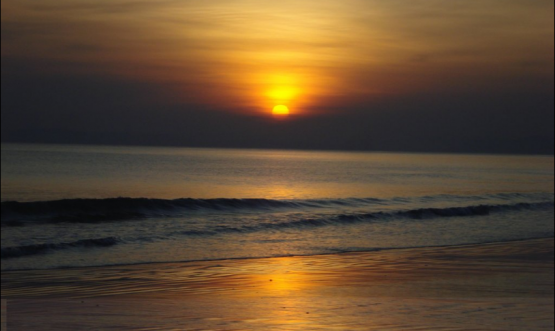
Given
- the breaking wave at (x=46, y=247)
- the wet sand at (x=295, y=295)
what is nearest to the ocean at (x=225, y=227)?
the breaking wave at (x=46, y=247)

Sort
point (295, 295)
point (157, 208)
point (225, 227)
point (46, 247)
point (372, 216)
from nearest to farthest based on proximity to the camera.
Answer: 1. point (295, 295)
2. point (46, 247)
3. point (225, 227)
4. point (372, 216)
5. point (157, 208)

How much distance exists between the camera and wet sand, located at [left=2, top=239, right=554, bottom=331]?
730 cm

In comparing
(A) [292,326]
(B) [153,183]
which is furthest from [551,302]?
(B) [153,183]

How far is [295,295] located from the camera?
8.98 m

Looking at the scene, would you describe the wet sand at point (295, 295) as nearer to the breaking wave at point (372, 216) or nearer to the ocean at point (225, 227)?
the ocean at point (225, 227)

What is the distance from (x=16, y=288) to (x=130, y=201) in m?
17.5

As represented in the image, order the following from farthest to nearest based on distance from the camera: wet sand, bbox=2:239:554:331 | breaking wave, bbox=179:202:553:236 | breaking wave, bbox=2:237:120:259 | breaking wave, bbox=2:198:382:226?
breaking wave, bbox=2:198:382:226
breaking wave, bbox=179:202:553:236
breaking wave, bbox=2:237:120:259
wet sand, bbox=2:239:554:331

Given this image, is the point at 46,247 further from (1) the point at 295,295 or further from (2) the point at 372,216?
(2) the point at 372,216

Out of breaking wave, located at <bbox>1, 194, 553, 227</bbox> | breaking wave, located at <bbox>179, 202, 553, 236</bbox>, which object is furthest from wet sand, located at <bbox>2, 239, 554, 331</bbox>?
breaking wave, located at <bbox>1, 194, 553, 227</bbox>

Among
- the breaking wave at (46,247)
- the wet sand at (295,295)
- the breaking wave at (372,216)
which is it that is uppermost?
the breaking wave at (372,216)

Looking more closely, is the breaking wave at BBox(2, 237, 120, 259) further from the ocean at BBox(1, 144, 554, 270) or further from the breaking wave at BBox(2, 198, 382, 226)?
the breaking wave at BBox(2, 198, 382, 226)

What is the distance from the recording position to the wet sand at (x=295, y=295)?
730 cm

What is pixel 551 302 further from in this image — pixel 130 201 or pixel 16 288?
pixel 130 201

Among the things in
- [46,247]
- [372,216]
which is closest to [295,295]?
[46,247]
